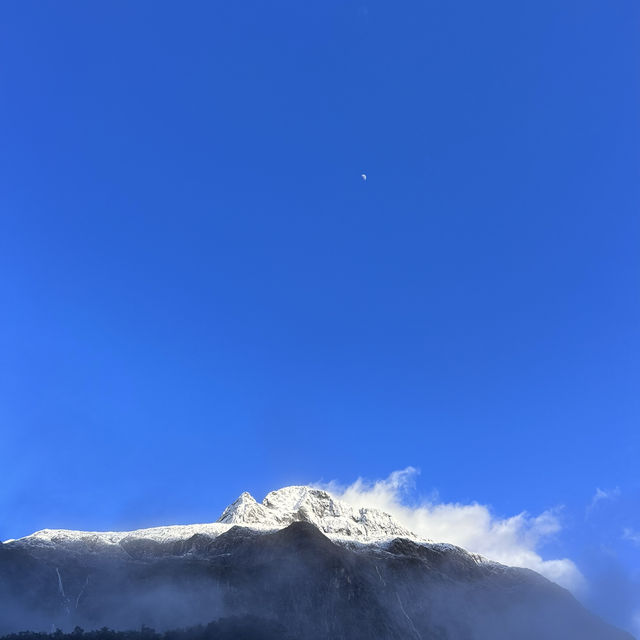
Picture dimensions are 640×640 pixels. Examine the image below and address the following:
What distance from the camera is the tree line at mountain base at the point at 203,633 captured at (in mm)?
124125

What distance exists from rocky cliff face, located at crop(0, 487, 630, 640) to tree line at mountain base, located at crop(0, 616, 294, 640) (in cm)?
1007

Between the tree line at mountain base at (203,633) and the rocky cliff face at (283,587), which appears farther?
the rocky cliff face at (283,587)

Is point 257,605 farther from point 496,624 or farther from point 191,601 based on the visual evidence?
point 496,624

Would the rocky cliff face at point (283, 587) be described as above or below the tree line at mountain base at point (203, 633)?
above

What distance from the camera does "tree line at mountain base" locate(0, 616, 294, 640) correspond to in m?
124

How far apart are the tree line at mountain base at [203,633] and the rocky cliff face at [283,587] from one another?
1007cm

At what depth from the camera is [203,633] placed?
132m

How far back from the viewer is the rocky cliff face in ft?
492

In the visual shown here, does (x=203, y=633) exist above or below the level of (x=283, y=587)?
below

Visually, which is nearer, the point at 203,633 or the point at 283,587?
the point at 203,633

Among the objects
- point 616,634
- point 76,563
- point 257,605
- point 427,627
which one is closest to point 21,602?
point 76,563

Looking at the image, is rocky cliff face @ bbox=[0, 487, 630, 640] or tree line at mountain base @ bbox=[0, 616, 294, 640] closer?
tree line at mountain base @ bbox=[0, 616, 294, 640]

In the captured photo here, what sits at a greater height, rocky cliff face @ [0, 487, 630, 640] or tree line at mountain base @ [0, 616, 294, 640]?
rocky cliff face @ [0, 487, 630, 640]

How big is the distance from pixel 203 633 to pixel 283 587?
1296 inches
